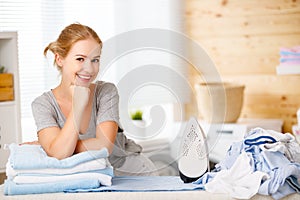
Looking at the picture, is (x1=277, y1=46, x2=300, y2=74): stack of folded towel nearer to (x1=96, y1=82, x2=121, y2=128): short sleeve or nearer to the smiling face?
(x1=96, y1=82, x2=121, y2=128): short sleeve

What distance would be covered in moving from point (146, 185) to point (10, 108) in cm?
124

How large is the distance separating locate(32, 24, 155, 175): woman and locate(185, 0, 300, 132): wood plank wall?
6.38 ft

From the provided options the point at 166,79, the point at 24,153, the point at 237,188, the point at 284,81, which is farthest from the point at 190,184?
the point at 284,81

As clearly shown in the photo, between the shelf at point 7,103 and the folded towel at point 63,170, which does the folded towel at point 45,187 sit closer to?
the folded towel at point 63,170

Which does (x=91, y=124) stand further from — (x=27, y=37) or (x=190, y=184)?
(x=27, y=37)

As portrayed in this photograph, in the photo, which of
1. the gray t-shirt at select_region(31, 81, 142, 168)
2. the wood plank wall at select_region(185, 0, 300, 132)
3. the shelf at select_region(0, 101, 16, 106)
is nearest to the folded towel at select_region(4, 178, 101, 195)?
the gray t-shirt at select_region(31, 81, 142, 168)

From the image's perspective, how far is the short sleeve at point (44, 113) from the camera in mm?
1950

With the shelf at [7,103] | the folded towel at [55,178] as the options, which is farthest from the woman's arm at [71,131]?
the shelf at [7,103]

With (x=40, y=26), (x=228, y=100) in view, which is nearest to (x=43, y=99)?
(x=40, y=26)

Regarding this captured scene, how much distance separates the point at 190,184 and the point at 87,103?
411mm

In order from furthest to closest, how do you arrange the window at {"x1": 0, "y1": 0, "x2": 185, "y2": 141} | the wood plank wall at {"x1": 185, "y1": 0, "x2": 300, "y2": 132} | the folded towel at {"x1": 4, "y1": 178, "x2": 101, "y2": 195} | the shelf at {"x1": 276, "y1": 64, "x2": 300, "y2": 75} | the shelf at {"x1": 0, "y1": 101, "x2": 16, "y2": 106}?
the wood plank wall at {"x1": 185, "y1": 0, "x2": 300, "y2": 132} < the shelf at {"x1": 276, "y1": 64, "x2": 300, "y2": 75} < the window at {"x1": 0, "y1": 0, "x2": 185, "y2": 141} < the shelf at {"x1": 0, "y1": 101, "x2": 16, "y2": 106} < the folded towel at {"x1": 4, "y1": 178, "x2": 101, "y2": 195}

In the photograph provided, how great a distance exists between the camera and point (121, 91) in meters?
1.92

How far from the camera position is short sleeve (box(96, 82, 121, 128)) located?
1987mm

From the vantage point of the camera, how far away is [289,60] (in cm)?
352
